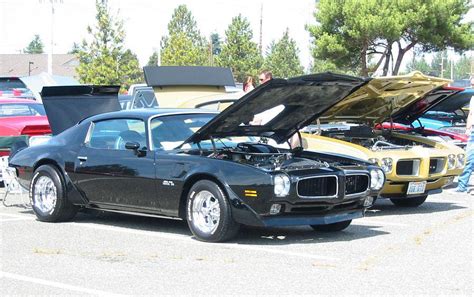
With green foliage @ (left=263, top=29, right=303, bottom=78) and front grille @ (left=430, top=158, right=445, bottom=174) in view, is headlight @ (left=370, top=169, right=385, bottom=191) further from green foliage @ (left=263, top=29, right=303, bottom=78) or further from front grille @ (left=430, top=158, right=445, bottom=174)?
green foliage @ (left=263, top=29, right=303, bottom=78)

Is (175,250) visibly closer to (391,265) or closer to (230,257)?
(230,257)

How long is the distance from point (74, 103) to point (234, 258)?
5.33 m

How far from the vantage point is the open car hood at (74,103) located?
11.5 meters

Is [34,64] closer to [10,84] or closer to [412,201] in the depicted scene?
[10,84]

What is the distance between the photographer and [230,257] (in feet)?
24.4

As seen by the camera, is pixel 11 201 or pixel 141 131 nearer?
pixel 141 131

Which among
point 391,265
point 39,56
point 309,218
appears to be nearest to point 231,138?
point 309,218

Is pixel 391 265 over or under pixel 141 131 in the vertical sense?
under

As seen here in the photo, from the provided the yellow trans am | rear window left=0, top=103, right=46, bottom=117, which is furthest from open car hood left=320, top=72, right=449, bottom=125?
rear window left=0, top=103, right=46, bottom=117

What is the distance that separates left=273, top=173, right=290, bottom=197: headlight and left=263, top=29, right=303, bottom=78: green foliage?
208 ft

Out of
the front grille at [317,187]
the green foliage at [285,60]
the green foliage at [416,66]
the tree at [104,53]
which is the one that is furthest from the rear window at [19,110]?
the green foliage at [285,60]

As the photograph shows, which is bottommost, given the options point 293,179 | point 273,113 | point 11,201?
point 11,201

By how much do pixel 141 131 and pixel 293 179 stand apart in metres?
2.05

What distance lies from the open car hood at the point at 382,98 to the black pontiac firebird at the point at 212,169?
1.80 meters
